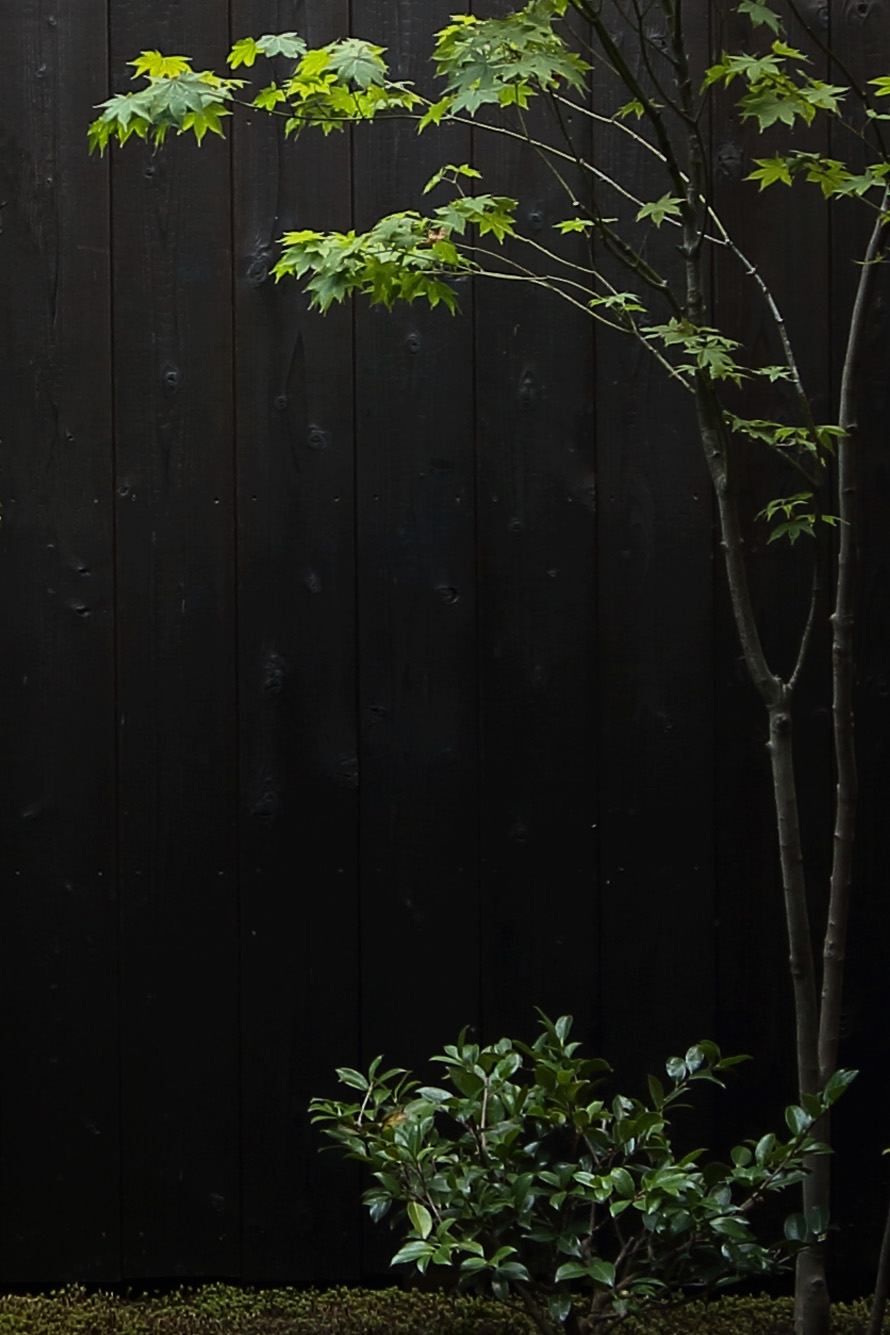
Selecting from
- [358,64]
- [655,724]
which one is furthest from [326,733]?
[358,64]

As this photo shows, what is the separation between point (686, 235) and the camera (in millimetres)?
1874

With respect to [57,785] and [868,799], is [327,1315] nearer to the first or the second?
[57,785]

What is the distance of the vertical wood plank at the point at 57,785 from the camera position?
2.47 metres

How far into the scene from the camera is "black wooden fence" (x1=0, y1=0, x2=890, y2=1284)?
2.46 metres

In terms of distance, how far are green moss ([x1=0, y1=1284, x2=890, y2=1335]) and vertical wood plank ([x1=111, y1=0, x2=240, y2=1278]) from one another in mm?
67

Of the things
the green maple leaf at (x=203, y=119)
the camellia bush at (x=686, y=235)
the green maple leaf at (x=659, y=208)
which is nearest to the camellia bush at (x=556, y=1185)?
the camellia bush at (x=686, y=235)

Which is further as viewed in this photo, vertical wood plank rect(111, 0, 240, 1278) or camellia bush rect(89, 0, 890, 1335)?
vertical wood plank rect(111, 0, 240, 1278)

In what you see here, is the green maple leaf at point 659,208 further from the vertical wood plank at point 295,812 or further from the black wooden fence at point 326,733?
the vertical wood plank at point 295,812

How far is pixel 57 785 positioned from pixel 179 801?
23 cm

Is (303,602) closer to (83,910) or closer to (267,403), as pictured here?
(267,403)

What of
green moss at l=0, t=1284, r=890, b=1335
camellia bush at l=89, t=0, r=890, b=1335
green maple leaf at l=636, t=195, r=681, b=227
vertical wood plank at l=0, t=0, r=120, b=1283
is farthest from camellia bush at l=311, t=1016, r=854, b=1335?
green maple leaf at l=636, t=195, r=681, b=227

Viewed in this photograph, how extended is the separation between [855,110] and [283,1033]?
2.03 m

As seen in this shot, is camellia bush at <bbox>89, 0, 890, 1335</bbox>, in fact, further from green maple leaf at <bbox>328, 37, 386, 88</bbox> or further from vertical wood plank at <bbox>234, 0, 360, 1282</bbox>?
vertical wood plank at <bbox>234, 0, 360, 1282</bbox>

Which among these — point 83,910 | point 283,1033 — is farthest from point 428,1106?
point 83,910
